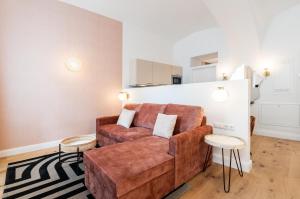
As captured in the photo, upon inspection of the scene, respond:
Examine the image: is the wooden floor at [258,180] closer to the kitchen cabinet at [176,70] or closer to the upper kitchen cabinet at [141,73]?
the upper kitchen cabinet at [141,73]

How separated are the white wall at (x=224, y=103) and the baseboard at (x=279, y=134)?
2.52 meters

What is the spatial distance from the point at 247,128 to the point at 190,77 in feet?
11.4

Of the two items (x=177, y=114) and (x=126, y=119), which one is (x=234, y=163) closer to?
(x=177, y=114)

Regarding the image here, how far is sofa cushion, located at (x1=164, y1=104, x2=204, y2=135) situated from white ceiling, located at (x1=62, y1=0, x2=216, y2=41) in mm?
2396

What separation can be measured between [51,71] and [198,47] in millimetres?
4193

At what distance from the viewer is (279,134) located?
3.96m

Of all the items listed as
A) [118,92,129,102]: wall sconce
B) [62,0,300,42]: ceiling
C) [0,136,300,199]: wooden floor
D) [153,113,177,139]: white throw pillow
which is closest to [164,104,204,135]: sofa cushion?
[153,113,177,139]: white throw pillow

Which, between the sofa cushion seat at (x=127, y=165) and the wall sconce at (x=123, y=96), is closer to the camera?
the sofa cushion seat at (x=127, y=165)

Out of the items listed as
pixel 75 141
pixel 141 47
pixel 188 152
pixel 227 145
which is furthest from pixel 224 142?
pixel 141 47

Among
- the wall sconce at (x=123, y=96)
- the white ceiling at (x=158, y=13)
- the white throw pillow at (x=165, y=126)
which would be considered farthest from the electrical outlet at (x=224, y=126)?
the white ceiling at (x=158, y=13)

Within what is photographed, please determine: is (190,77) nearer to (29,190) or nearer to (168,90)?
(168,90)

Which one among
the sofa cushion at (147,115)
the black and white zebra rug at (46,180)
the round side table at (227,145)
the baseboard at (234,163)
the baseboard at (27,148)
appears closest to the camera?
the black and white zebra rug at (46,180)

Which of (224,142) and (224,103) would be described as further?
(224,103)

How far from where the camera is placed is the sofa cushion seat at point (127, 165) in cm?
127
